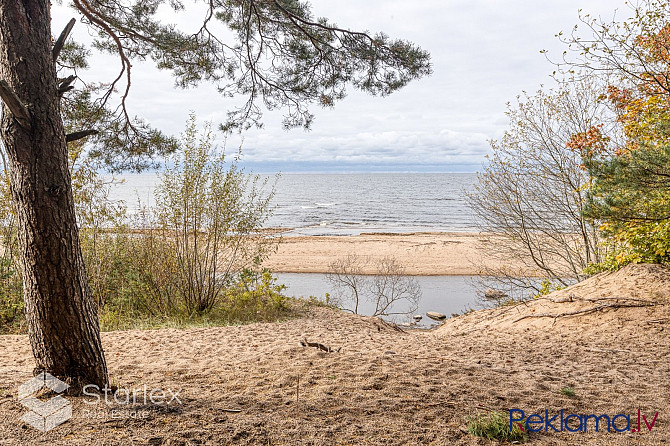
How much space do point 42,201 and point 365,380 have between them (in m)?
2.79

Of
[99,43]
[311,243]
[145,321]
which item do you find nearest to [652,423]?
[99,43]

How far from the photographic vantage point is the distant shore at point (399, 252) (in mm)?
17672

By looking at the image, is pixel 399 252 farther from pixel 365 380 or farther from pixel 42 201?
pixel 42 201

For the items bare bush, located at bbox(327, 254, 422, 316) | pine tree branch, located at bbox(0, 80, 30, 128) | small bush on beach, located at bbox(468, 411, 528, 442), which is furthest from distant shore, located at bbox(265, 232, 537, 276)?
pine tree branch, located at bbox(0, 80, 30, 128)

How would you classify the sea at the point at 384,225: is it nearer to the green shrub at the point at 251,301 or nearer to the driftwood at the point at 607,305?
the green shrub at the point at 251,301

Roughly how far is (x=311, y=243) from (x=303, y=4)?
60.8 ft

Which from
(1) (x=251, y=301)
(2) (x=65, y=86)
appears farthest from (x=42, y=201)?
(1) (x=251, y=301)

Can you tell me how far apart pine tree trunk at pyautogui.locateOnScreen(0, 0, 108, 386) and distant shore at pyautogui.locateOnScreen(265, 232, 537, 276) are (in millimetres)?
13469

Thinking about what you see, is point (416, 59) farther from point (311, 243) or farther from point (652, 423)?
point (311, 243)

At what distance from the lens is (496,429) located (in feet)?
8.77

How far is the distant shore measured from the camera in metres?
17.7

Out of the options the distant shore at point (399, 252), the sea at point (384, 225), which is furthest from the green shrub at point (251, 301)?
the distant shore at point (399, 252)

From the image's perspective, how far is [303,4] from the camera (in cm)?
513

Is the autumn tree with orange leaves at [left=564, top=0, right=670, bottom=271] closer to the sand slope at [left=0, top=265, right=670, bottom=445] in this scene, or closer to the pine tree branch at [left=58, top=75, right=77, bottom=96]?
the sand slope at [left=0, top=265, right=670, bottom=445]
